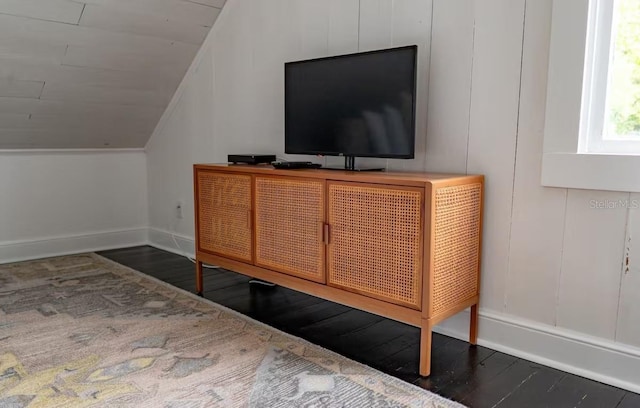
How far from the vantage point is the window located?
1771mm

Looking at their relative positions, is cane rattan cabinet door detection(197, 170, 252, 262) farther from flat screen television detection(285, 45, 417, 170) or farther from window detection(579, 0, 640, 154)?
window detection(579, 0, 640, 154)

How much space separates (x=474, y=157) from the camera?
216 cm

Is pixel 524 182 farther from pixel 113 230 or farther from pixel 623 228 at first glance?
pixel 113 230

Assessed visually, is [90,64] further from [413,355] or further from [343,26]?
[413,355]

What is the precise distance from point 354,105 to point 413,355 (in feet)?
3.73

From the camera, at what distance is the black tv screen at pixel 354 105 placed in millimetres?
2117

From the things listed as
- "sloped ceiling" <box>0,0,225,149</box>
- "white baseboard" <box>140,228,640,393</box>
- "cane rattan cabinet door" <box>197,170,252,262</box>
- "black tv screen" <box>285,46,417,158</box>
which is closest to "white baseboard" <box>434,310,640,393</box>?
"white baseboard" <box>140,228,640,393</box>

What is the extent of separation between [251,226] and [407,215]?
3.18ft

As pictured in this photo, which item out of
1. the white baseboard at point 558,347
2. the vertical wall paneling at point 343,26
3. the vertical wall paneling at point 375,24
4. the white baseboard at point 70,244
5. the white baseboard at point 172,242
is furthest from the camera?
the white baseboard at point 172,242

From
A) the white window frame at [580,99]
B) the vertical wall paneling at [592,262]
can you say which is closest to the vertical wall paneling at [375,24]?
the white window frame at [580,99]

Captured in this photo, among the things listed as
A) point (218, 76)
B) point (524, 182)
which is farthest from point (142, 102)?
point (524, 182)

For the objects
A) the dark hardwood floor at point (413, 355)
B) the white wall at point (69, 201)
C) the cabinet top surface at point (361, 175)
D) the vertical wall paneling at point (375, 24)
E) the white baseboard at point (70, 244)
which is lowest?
the dark hardwood floor at point (413, 355)

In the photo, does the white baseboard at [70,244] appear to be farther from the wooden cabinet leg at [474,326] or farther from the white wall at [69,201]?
the wooden cabinet leg at [474,326]

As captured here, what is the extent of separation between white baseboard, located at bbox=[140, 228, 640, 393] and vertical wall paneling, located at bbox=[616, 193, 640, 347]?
5 centimetres
